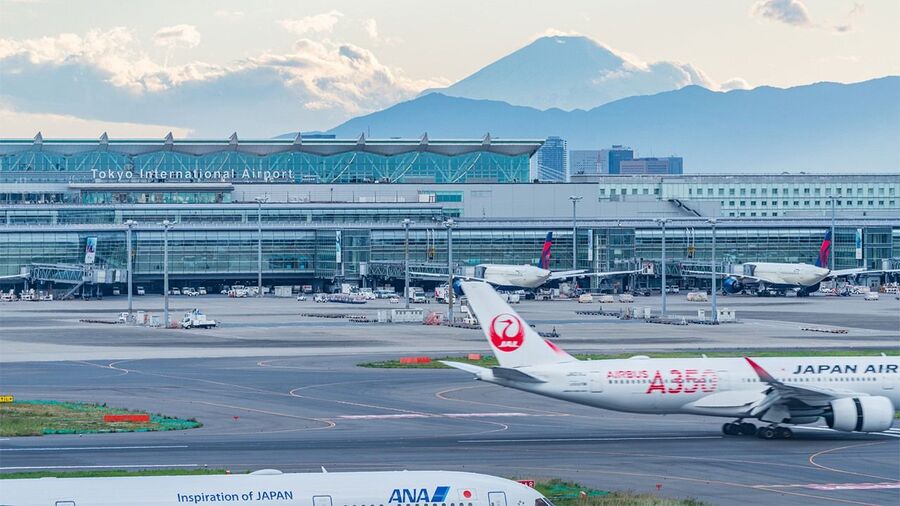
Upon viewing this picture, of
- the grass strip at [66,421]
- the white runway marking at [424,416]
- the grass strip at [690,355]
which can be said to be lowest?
the grass strip at [66,421]

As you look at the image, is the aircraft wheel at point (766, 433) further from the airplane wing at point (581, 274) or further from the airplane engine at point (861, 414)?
the airplane wing at point (581, 274)

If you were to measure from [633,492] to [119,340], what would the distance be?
248ft

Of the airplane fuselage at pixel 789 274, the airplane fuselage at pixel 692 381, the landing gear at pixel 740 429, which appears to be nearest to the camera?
the airplane fuselage at pixel 692 381

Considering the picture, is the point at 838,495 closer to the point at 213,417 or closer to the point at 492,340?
the point at 492,340

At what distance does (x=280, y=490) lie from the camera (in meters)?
30.9

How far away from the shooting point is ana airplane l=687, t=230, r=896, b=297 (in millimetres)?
184250

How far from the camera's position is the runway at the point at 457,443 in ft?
153

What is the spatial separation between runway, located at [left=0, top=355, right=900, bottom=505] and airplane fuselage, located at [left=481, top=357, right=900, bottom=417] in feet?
5.08

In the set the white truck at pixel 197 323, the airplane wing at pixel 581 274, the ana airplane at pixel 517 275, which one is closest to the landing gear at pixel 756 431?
the white truck at pixel 197 323

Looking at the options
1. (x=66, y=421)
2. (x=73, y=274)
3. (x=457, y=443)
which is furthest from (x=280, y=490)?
(x=73, y=274)

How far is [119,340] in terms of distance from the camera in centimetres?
11069

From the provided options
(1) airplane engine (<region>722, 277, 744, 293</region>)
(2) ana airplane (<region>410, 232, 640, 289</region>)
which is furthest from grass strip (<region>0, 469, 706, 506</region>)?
(1) airplane engine (<region>722, 277, 744, 293</region>)

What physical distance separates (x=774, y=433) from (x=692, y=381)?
4285 millimetres

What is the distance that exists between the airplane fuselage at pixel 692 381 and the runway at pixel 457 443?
61.0 inches
